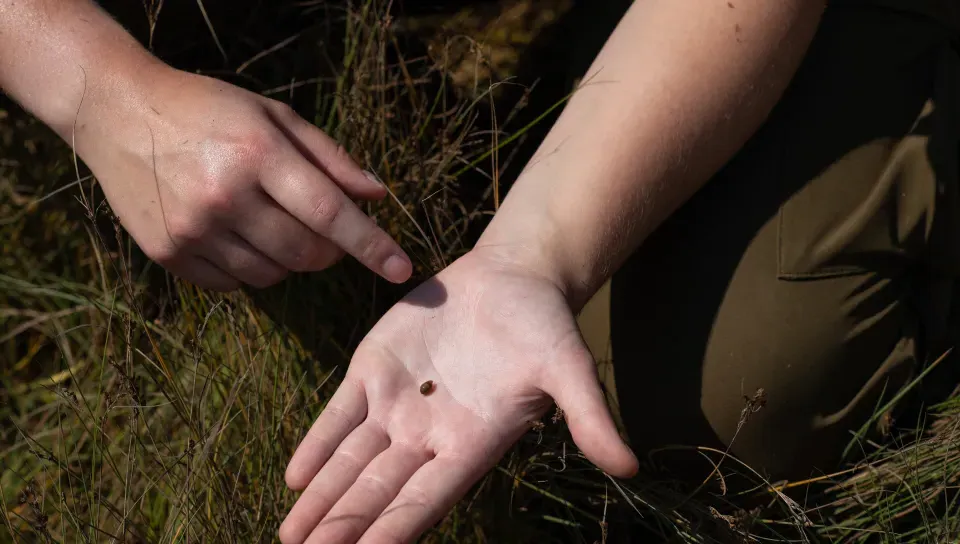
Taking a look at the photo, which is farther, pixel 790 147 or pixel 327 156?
pixel 790 147

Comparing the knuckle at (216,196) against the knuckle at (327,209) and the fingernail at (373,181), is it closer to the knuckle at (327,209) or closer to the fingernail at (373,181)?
the knuckle at (327,209)

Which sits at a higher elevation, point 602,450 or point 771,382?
point 602,450

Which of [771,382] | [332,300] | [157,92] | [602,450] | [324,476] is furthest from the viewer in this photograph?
[332,300]

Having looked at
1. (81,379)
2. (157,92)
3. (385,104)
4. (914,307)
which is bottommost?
(81,379)

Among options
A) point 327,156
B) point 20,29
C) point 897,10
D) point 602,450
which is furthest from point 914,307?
point 20,29

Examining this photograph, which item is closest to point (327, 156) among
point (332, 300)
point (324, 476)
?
point (332, 300)

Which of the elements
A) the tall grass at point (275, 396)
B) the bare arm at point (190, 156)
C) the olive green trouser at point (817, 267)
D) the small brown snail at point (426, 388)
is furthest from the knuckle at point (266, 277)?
the olive green trouser at point (817, 267)

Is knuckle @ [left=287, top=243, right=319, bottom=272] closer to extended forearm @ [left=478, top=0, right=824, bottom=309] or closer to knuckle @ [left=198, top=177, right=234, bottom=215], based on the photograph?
knuckle @ [left=198, top=177, right=234, bottom=215]

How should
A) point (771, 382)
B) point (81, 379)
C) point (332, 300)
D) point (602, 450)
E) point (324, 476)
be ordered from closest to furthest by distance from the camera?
point (602, 450) < point (324, 476) < point (771, 382) < point (332, 300) < point (81, 379)

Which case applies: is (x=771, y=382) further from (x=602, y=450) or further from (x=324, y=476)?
(x=324, y=476)
